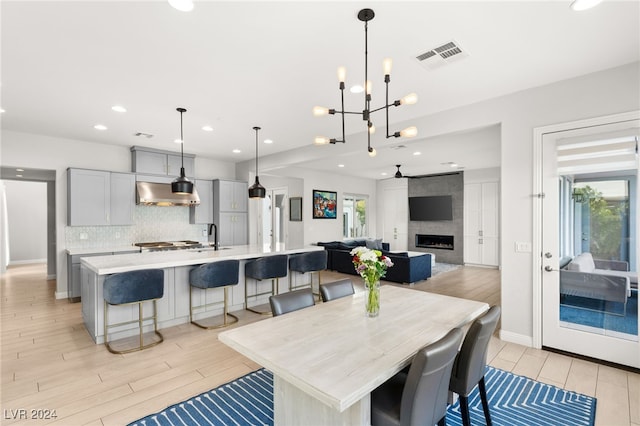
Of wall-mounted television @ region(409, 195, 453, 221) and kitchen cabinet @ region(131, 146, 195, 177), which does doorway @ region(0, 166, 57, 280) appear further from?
wall-mounted television @ region(409, 195, 453, 221)

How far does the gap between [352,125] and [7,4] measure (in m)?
3.71

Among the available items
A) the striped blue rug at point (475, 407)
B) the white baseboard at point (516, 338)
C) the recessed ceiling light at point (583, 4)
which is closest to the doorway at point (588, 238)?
the white baseboard at point (516, 338)

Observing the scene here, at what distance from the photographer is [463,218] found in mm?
9289

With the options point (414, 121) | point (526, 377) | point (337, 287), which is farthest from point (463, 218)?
point (337, 287)

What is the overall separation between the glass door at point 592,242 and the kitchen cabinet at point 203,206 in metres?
6.11

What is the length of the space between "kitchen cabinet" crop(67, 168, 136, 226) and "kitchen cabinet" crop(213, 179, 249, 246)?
1.64 m

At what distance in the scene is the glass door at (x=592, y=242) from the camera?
2900mm

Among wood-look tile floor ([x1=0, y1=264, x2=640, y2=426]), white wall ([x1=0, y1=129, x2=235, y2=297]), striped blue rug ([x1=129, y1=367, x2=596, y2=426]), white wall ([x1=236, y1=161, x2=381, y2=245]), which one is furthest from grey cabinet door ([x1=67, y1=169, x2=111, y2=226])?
striped blue rug ([x1=129, y1=367, x2=596, y2=426])

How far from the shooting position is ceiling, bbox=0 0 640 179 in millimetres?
2135

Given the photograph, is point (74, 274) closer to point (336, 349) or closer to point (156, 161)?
point (156, 161)

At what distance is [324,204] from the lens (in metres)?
9.22

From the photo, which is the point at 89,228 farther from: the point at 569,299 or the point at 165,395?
the point at 569,299

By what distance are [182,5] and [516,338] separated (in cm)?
435

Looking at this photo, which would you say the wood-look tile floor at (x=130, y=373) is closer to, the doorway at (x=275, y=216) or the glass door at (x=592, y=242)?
the glass door at (x=592, y=242)
